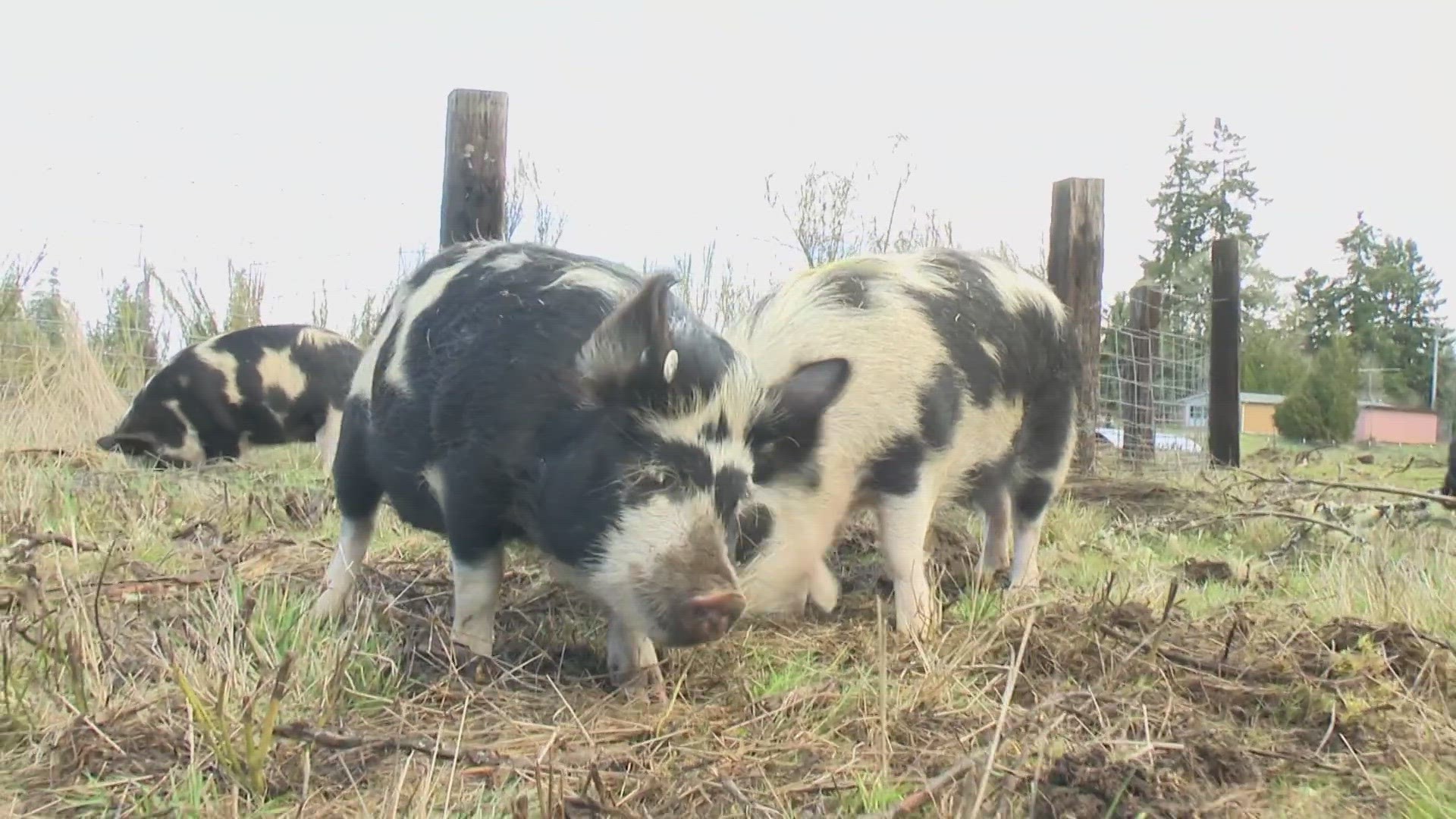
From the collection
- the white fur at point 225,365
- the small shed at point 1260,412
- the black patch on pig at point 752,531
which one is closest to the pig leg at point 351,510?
the black patch on pig at point 752,531

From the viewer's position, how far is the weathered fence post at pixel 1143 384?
10.1m

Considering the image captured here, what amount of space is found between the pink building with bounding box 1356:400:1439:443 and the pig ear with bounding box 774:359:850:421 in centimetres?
4523

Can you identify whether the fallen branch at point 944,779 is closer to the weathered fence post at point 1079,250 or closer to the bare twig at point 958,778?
the bare twig at point 958,778

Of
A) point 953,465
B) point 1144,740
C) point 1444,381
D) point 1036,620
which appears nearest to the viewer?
point 1144,740

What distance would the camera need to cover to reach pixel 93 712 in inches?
94.0

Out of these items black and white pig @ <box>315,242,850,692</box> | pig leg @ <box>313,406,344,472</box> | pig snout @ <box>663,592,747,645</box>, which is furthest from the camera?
pig leg @ <box>313,406,344,472</box>

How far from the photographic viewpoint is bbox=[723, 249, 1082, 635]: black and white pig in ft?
12.1

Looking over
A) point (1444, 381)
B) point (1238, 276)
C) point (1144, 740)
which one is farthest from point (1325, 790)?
point (1444, 381)

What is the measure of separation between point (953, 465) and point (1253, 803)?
2.37 m

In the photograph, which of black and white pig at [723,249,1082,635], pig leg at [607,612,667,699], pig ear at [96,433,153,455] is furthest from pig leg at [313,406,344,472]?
pig leg at [607,612,667,699]

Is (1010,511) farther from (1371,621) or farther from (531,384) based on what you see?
(531,384)

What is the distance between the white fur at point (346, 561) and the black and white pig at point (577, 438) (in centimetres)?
9

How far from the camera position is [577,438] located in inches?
112

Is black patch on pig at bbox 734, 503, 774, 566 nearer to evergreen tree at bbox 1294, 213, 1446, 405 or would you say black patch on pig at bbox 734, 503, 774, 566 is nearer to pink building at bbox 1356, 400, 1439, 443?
pink building at bbox 1356, 400, 1439, 443
